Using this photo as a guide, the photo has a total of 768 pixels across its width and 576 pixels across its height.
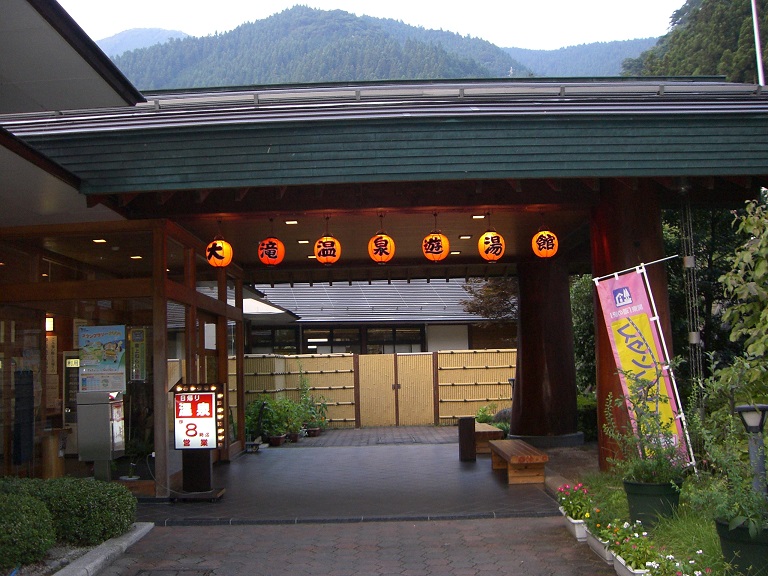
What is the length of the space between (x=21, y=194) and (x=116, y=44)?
177139mm

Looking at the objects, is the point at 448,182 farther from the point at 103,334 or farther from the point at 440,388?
the point at 440,388

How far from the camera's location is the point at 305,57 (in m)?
93.1

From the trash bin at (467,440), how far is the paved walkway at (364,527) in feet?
1.31

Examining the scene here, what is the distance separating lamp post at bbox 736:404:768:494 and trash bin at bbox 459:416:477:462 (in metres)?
8.42

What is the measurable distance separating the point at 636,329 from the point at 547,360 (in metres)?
6.45

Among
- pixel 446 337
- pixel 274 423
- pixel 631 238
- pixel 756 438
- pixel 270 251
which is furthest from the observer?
pixel 446 337

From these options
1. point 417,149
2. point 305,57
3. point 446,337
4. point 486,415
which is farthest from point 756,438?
point 305,57

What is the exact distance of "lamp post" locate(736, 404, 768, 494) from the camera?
17.4 feet

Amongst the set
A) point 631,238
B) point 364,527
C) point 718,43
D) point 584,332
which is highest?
point 718,43

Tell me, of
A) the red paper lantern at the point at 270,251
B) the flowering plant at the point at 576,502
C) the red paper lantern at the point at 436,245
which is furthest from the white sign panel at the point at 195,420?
the flowering plant at the point at 576,502

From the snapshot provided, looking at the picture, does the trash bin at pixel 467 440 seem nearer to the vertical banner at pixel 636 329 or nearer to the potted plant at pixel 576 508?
the vertical banner at pixel 636 329

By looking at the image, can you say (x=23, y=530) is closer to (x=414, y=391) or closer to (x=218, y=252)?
(x=218, y=252)

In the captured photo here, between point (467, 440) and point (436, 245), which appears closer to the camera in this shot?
point (436, 245)

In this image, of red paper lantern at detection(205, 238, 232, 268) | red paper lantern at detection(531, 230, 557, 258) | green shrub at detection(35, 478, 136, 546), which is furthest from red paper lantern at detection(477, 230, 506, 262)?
green shrub at detection(35, 478, 136, 546)
